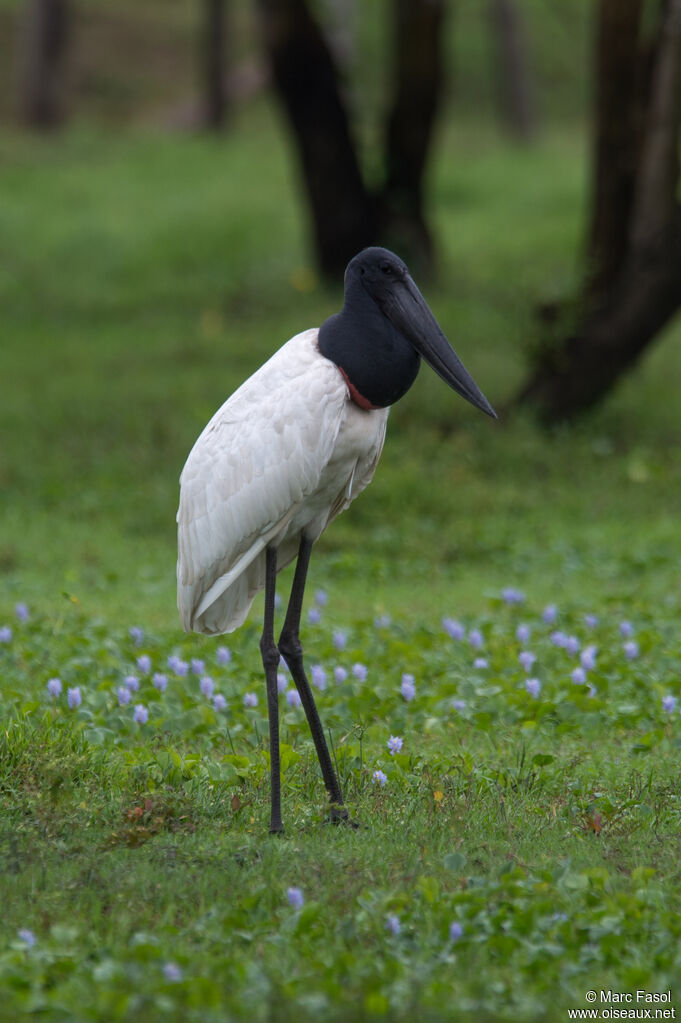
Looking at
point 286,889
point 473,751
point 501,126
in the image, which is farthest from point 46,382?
point 501,126

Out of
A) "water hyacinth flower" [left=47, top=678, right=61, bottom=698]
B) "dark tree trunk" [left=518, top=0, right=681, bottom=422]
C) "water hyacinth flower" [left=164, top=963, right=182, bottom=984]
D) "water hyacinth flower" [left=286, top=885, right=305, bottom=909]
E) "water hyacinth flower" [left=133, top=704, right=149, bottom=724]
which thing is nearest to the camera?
"water hyacinth flower" [left=164, top=963, right=182, bottom=984]

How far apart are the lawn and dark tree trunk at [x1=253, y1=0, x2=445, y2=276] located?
0.60 meters

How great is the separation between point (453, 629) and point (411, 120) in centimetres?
747

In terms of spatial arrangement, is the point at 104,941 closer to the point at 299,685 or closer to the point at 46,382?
the point at 299,685

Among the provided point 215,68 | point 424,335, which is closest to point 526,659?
point 424,335

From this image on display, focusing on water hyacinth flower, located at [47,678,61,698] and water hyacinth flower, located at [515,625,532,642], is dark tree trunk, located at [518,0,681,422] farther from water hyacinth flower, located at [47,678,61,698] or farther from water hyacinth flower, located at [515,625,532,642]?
water hyacinth flower, located at [47,678,61,698]

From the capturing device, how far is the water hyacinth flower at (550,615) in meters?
6.18

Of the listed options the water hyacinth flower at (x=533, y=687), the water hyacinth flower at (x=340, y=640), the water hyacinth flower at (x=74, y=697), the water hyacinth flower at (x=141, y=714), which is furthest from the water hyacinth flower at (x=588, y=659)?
the water hyacinth flower at (x=74, y=697)

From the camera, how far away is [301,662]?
4320 mm

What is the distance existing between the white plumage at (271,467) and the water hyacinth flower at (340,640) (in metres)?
1.29

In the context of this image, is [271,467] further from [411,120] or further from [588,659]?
[411,120]

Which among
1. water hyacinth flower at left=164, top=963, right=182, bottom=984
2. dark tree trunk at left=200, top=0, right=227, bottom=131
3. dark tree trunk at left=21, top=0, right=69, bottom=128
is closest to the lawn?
water hyacinth flower at left=164, top=963, right=182, bottom=984

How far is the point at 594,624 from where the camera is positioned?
243 inches

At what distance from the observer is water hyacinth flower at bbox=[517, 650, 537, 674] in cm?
537
